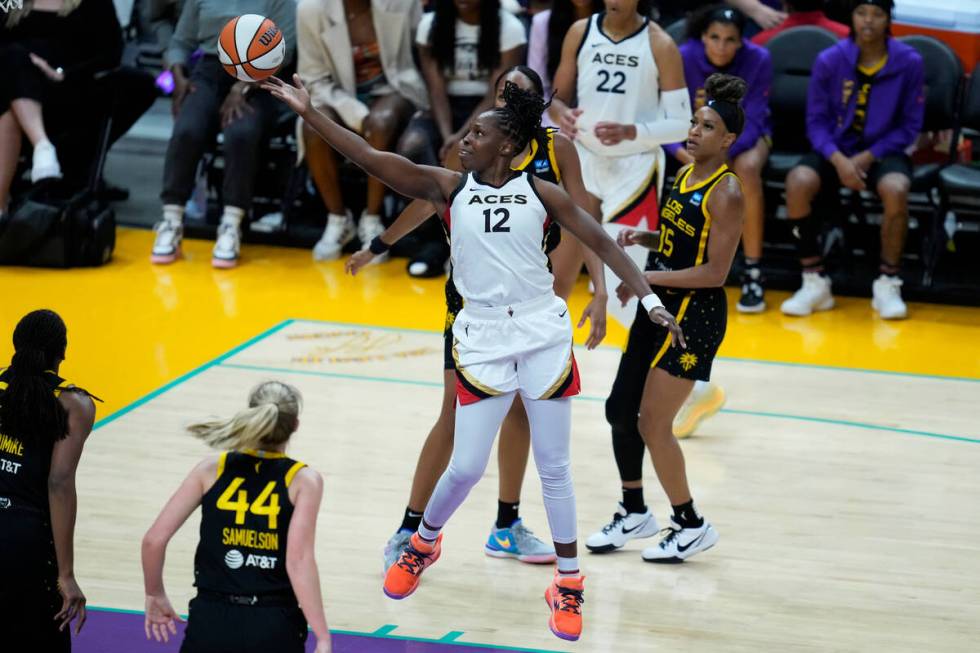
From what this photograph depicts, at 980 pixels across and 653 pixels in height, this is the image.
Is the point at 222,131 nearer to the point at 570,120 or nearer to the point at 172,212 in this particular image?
the point at 172,212

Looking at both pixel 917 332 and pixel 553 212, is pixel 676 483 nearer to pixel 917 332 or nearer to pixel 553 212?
pixel 553 212

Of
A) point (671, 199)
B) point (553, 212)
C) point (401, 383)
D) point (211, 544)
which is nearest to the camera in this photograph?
point (211, 544)

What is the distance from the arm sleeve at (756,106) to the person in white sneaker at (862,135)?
276mm

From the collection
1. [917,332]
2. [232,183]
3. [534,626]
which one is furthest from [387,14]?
[534,626]

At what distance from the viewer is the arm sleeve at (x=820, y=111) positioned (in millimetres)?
8422

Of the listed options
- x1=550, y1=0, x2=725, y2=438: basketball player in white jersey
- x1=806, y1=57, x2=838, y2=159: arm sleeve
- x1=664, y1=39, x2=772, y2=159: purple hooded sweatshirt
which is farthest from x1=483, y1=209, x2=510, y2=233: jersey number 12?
x1=806, y1=57, x2=838, y2=159: arm sleeve

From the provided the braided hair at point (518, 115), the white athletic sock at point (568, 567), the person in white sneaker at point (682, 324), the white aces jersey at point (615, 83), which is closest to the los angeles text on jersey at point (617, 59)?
the white aces jersey at point (615, 83)

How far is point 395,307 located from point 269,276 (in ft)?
3.31

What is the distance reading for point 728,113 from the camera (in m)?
4.89

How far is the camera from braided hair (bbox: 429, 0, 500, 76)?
28.2 feet

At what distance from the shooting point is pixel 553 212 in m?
4.41

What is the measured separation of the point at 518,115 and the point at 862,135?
→ 4612 mm

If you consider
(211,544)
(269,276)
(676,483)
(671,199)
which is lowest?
(269,276)

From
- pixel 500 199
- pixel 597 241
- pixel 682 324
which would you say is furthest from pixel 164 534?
pixel 682 324
